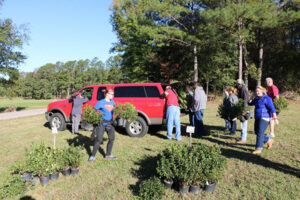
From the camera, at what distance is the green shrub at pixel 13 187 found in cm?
341

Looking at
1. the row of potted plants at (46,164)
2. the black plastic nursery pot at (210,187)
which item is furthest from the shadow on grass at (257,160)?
the row of potted plants at (46,164)

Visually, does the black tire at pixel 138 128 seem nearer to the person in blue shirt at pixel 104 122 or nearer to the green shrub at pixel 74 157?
the person in blue shirt at pixel 104 122

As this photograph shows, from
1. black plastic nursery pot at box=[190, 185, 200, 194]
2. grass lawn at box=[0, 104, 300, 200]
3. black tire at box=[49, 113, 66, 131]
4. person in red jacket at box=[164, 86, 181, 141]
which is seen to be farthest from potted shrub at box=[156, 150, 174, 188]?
black tire at box=[49, 113, 66, 131]

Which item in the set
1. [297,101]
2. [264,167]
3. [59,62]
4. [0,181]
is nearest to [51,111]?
[0,181]

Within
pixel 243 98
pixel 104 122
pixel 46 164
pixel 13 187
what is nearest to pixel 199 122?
pixel 243 98

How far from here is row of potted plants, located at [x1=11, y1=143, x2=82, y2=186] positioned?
12.8 feet

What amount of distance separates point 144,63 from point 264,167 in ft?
73.4

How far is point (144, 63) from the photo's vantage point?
25.7 metres

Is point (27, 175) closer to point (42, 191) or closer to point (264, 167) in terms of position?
point (42, 191)

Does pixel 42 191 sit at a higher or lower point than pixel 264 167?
lower

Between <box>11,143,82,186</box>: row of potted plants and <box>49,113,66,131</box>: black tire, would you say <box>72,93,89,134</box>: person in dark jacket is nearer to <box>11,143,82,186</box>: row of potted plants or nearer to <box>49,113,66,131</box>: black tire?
<box>49,113,66,131</box>: black tire

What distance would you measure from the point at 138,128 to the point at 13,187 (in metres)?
4.47

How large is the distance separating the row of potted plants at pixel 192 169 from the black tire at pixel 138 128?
3754 mm

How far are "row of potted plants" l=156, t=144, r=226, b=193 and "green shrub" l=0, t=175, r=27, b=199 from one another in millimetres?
2430
